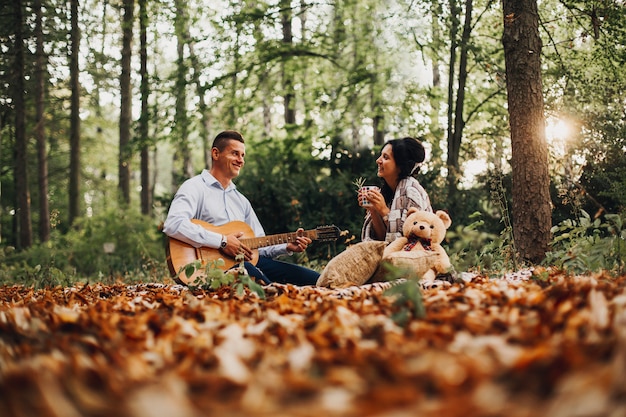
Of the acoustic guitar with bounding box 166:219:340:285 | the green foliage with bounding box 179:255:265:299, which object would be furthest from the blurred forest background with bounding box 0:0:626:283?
the green foliage with bounding box 179:255:265:299

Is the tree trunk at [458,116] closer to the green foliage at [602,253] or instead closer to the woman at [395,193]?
the woman at [395,193]

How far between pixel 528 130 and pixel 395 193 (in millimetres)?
1623

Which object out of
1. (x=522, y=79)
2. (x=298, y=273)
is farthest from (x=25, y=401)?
(x=522, y=79)

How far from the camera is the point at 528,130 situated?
18.7 ft

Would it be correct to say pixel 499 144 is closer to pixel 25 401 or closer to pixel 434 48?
pixel 434 48

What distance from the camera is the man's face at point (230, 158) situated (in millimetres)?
5555

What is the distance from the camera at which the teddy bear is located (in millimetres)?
4254

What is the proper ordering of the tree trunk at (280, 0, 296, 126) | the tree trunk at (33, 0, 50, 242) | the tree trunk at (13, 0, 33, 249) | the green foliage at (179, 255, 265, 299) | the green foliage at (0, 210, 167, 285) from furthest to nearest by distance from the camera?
the tree trunk at (33, 0, 50, 242) < the tree trunk at (13, 0, 33, 249) < the tree trunk at (280, 0, 296, 126) < the green foliage at (0, 210, 167, 285) < the green foliage at (179, 255, 265, 299)

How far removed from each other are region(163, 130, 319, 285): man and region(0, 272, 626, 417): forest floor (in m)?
2.45

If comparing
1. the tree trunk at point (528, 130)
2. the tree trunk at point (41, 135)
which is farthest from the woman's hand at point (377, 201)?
the tree trunk at point (41, 135)

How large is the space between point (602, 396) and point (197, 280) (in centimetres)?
324

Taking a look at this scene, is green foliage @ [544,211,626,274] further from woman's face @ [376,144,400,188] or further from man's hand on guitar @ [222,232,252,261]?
man's hand on guitar @ [222,232,252,261]

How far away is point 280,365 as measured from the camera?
1642 millimetres

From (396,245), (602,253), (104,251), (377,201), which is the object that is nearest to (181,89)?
(104,251)
